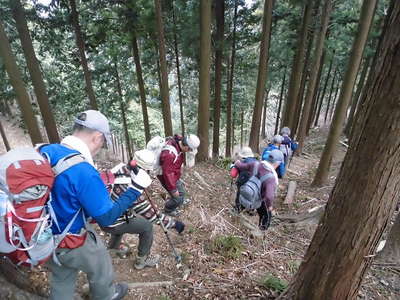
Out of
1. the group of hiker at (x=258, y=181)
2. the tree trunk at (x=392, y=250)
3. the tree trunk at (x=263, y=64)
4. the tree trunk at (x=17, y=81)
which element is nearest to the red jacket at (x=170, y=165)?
the group of hiker at (x=258, y=181)

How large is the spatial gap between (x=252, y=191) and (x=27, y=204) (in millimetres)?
3491

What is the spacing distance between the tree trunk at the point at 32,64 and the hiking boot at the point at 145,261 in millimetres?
6768

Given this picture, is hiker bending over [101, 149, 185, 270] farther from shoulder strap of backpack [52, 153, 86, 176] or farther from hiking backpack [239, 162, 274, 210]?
hiking backpack [239, 162, 274, 210]

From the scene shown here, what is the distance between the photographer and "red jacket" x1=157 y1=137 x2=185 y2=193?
200 inches

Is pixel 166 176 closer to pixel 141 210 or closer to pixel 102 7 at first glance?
pixel 141 210

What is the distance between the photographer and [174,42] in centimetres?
1377

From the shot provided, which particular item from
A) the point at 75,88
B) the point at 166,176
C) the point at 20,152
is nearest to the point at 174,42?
the point at 75,88

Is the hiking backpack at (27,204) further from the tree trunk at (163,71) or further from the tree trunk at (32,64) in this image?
the tree trunk at (163,71)

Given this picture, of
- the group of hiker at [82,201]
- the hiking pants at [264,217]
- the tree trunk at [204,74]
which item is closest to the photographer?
the group of hiker at [82,201]

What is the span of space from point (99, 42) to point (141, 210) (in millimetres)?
11156

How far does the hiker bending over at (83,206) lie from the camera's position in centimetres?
223

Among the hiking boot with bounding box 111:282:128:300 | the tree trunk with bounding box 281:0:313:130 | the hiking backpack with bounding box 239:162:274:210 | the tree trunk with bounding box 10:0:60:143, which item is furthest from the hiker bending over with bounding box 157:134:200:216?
the tree trunk with bounding box 281:0:313:130

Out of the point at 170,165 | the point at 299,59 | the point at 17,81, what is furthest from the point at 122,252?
the point at 299,59

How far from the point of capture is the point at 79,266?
2.57 metres
